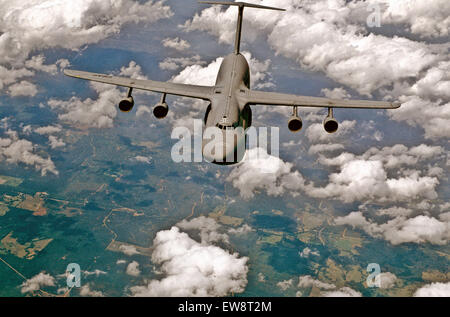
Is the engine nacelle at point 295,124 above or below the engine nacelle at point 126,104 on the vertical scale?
below

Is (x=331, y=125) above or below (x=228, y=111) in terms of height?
below

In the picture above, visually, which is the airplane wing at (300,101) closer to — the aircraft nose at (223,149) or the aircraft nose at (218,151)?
the aircraft nose at (223,149)

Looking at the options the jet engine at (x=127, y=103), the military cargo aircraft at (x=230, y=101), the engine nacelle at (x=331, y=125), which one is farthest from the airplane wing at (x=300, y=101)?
the jet engine at (x=127, y=103)

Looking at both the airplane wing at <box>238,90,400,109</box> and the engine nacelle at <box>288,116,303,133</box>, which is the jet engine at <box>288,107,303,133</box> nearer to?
the engine nacelle at <box>288,116,303,133</box>

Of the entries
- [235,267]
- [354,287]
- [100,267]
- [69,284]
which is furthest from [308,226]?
[69,284]

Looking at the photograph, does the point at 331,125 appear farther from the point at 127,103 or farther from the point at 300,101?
the point at 127,103

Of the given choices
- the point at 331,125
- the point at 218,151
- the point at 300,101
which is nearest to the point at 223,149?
the point at 218,151
